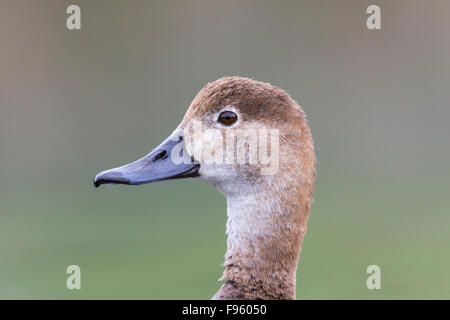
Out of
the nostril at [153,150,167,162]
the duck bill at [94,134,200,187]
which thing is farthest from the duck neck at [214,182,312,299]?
the nostril at [153,150,167,162]

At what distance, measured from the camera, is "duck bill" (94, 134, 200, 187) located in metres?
2.78

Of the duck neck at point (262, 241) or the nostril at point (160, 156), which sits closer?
the duck neck at point (262, 241)

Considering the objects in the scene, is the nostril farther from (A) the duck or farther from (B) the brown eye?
(B) the brown eye

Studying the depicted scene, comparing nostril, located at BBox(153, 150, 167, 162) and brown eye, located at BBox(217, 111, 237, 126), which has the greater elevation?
brown eye, located at BBox(217, 111, 237, 126)

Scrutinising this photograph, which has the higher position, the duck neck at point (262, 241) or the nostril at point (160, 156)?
→ the nostril at point (160, 156)

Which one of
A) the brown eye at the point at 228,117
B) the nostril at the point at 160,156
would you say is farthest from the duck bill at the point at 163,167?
the brown eye at the point at 228,117

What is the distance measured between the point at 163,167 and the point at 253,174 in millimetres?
364

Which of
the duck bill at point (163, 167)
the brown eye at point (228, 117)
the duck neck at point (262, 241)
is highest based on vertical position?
the brown eye at point (228, 117)

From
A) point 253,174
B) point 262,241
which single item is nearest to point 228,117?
point 253,174

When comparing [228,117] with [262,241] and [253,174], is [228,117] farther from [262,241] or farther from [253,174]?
[262,241]

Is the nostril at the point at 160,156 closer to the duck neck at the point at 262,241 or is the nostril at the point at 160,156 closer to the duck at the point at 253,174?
the duck at the point at 253,174

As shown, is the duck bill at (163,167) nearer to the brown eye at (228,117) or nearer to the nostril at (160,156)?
the nostril at (160,156)

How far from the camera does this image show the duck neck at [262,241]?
2.71 m
